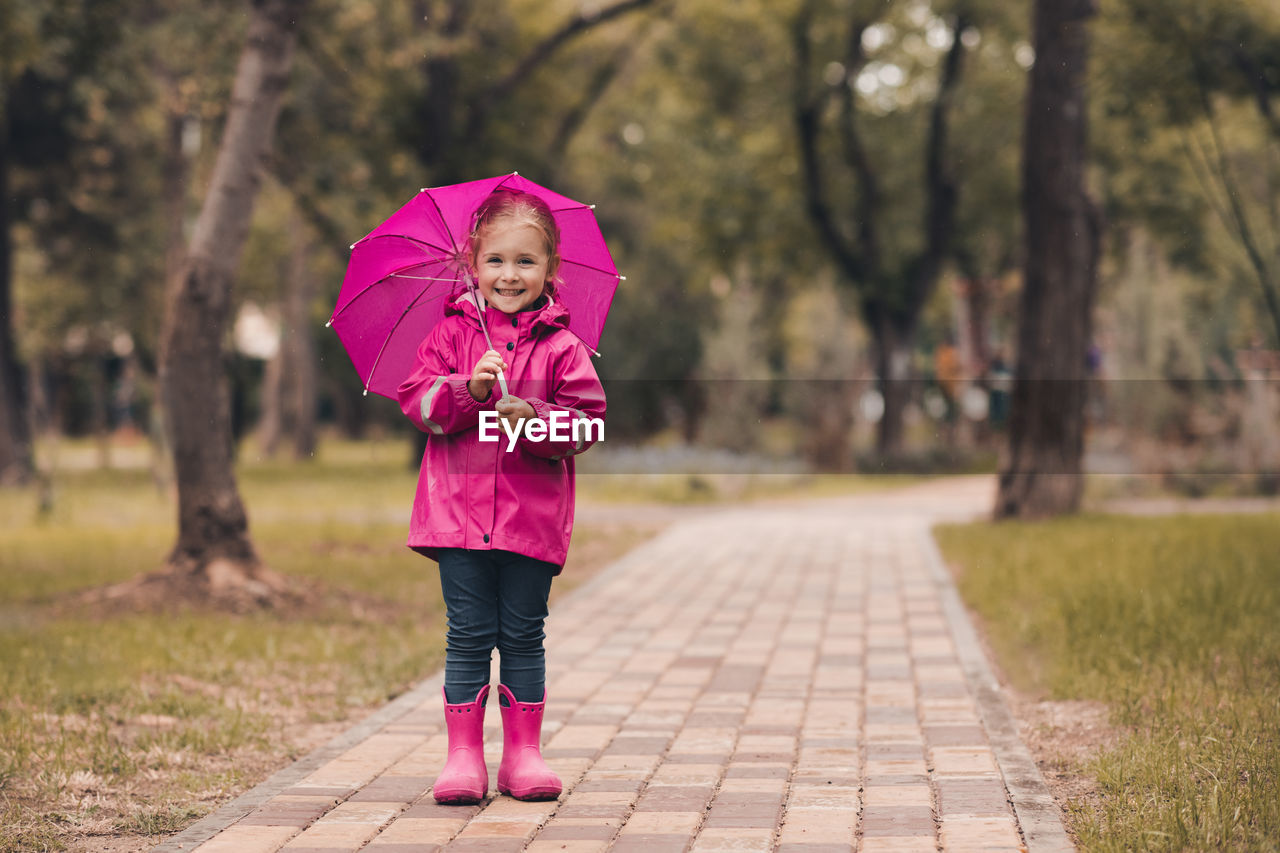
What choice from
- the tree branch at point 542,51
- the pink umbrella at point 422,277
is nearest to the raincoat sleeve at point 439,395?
the pink umbrella at point 422,277

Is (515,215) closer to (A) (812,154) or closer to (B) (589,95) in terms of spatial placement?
(A) (812,154)

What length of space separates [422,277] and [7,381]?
18.8 m

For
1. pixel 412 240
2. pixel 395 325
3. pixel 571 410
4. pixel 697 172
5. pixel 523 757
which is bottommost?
pixel 523 757

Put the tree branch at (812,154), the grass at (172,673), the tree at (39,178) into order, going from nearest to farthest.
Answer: the grass at (172,673) < the tree at (39,178) < the tree branch at (812,154)

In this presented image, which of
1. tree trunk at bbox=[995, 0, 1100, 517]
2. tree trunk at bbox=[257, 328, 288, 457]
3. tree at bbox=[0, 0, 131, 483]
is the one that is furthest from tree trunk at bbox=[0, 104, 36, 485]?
tree trunk at bbox=[995, 0, 1100, 517]

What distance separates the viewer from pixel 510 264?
161 inches

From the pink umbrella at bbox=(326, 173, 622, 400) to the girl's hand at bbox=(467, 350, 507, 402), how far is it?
1.36 ft

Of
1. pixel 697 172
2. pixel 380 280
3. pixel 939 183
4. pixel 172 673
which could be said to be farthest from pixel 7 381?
pixel 380 280

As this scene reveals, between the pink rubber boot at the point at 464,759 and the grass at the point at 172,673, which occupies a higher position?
the pink rubber boot at the point at 464,759

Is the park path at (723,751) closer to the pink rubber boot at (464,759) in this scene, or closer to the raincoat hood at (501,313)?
the pink rubber boot at (464,759)

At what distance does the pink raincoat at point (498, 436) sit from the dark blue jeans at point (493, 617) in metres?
0.10

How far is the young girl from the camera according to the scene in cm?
399

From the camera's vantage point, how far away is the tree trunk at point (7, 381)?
20844 mm

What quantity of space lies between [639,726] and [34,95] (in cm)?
1924
